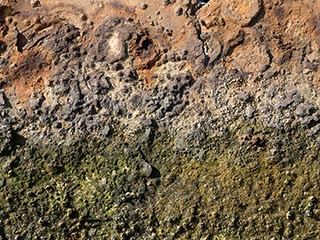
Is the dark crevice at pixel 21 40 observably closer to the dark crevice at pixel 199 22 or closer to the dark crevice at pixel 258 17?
the dark crevice at pixel 199 22

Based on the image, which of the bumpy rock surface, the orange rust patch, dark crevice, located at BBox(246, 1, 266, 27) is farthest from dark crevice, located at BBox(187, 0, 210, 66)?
the orange rust patch

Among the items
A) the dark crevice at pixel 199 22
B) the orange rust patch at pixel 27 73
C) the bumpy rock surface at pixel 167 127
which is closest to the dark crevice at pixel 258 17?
the bumpy rock surface at pixel 167 127

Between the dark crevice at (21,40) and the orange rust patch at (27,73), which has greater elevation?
the dark crevice at (21,40)

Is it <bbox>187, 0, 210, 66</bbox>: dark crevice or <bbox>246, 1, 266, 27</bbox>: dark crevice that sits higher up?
<bbox>187, 0, 210, 66</bbox>: dark crevice

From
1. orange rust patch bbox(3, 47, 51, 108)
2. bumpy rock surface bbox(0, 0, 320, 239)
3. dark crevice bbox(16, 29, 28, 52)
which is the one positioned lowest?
bumpy rock surface bbox(0, 0, 320, 239)

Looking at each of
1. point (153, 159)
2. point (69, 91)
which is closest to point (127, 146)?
point (153, 159)

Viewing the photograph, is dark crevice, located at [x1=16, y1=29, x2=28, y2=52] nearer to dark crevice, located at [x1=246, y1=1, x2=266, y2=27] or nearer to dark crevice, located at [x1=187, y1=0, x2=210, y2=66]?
dark crevice, located at [x1=187, y1=0, x2=210, y2=66]

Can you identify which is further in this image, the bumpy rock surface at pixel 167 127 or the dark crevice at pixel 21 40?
the dark crevice at pixel 21 40

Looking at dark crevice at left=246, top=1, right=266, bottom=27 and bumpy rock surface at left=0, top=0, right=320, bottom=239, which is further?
dark crevice at left=246, top=1, right=266, bottom=27
